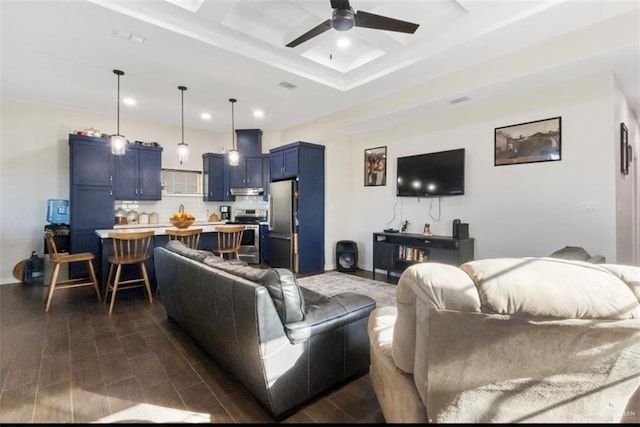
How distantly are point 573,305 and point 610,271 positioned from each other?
269 millimetres

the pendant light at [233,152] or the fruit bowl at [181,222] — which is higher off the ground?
the pendant light at [233,152]

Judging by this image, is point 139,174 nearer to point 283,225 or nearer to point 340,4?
point 283,225

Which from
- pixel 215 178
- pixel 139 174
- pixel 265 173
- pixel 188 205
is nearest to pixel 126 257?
pixel 139 174

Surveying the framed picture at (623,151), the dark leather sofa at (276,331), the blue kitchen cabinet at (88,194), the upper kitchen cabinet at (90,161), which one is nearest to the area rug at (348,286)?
the dark leather sofa at (276,331)

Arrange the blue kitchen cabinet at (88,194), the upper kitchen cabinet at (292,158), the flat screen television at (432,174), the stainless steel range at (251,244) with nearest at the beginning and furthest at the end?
the flat screen television at (432,174)
the blue kitchen cabinet at (88,194)
the upper kitchen cabinet at (292,158)
the stainless steel range at (251,244)

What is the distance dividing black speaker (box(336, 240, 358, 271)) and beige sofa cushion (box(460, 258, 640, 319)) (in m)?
4.46

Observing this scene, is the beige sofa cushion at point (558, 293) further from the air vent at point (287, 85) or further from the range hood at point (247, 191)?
the range hood at point (247, 191)

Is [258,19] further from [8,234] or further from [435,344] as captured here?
[8,234]

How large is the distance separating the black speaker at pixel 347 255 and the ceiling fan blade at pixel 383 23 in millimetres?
3708

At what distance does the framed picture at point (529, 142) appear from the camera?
3.54m

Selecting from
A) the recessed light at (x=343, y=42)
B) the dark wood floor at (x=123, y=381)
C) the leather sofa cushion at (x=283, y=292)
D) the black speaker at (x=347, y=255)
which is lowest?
the dark wood floor at (x=123, y=381)

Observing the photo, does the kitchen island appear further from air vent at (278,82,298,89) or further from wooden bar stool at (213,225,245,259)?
air vent at (278,82,298,89)

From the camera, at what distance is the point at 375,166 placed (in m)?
5.54

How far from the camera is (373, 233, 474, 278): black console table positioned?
4113mm
